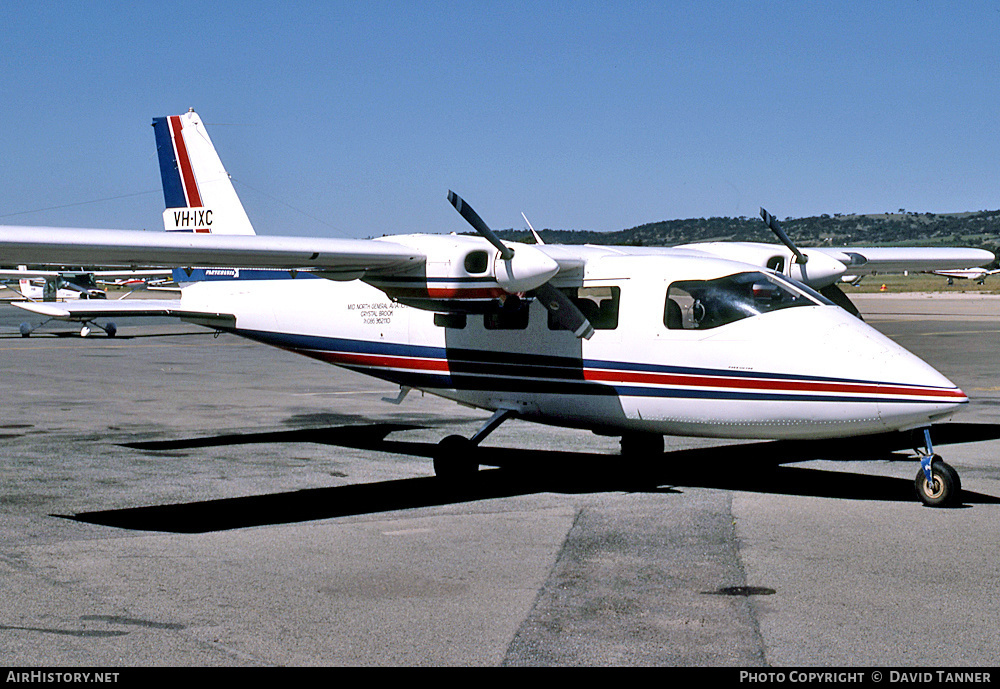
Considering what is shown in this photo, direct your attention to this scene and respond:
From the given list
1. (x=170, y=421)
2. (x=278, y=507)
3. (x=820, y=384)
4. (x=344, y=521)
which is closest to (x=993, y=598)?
(x=820, y=384)

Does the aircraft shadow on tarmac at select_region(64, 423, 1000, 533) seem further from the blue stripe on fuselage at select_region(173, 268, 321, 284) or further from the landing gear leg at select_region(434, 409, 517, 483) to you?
the blue stripe on fuselage at select_region(173, 268, 321, 284)

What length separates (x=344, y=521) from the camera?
11.2 metres

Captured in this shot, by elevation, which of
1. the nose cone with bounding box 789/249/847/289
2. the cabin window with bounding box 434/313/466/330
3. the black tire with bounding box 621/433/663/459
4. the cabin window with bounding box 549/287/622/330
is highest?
the nose cone with bounding box 789/249/847/289

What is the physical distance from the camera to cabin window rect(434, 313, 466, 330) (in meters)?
14.2

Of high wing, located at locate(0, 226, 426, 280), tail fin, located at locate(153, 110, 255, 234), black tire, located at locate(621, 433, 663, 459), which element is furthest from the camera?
tail fin, located at locate(153, 110, 255, 234)

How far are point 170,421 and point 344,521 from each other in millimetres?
9389

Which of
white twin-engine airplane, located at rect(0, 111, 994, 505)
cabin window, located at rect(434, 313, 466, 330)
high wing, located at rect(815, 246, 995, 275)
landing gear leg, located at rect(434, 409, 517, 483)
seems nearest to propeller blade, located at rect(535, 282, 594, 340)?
white twin-engine airplane, located at rect(0, 111, 994, 505)

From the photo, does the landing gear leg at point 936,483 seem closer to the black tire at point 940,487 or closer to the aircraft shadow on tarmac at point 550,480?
the black tire at point 940,487

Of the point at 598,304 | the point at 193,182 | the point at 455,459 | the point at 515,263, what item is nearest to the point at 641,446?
the point at 598,304

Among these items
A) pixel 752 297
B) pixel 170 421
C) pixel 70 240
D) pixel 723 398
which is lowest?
pixel 170 421

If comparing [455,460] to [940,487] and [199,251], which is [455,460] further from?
[940,487]

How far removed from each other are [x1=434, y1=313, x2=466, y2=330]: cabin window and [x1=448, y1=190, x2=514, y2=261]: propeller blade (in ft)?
6.01

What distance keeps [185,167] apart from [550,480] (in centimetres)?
844

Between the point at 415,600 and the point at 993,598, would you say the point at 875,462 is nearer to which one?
the point at 993,598
